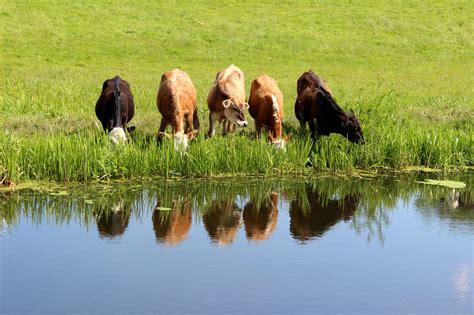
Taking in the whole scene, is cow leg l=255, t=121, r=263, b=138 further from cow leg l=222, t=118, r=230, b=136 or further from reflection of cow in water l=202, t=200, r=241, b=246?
reflection of cow in water l=202, t=200, r=241, b=246

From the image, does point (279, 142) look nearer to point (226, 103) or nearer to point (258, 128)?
point (258, 128)

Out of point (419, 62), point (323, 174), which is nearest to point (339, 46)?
point (419, 62)

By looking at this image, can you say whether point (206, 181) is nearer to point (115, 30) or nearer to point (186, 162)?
point (186, 162)

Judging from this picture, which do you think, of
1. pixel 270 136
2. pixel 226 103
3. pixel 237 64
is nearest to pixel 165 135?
pixel 226 103

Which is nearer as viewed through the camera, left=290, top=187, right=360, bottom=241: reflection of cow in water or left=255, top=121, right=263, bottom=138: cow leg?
left=290, top=187, right=360, bottom=241: reflection of cow in water

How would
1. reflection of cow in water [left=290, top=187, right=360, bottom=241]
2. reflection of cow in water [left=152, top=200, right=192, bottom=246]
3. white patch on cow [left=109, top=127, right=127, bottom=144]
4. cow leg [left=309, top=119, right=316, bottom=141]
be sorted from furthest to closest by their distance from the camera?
cow leg [left=309, top=119, right=316, bottom=141], white patch on cow [left=109, top=127, right=127, bottom=144], reflection of cow in water [left=290, top=187, right=360, bottom=241], reflection of cow in water [left=152, top=200, right=192, bottom=246]

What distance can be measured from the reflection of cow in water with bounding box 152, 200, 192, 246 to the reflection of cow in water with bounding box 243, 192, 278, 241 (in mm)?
846

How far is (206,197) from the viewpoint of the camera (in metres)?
15.0

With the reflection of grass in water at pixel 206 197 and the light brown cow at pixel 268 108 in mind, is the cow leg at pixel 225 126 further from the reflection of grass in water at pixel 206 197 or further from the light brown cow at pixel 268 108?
the reflection of grass in water at pixel 206 197

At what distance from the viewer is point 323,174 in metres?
16.8

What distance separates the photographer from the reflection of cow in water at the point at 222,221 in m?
12.9

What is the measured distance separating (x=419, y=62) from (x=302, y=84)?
18.6 meters

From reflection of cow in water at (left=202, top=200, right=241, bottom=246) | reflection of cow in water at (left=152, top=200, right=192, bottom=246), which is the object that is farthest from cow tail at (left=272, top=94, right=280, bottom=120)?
reflection of cow in water at (left=152, top=200, right=192, bottom=246)

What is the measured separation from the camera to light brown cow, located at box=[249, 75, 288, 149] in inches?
688
